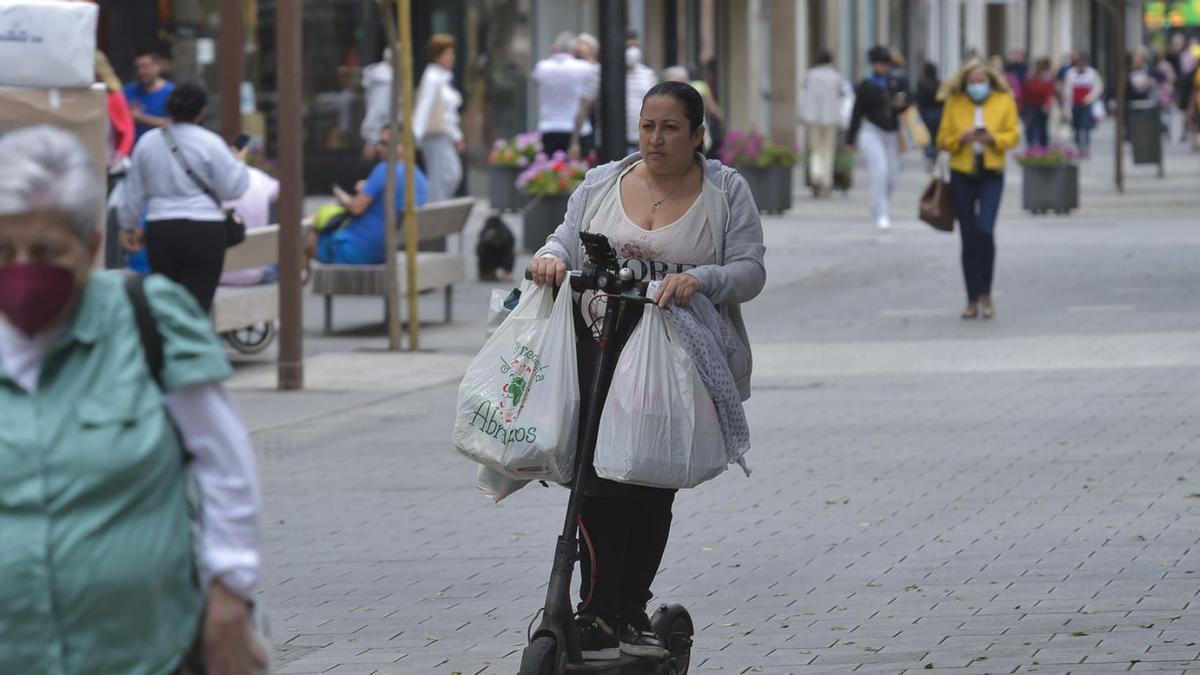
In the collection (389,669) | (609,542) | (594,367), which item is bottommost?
(389,669)

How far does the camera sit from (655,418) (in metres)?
5.33

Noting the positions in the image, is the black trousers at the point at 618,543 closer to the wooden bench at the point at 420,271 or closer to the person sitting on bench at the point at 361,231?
the wooden bench at the point at 420,271

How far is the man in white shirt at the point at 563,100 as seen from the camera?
22734 mm

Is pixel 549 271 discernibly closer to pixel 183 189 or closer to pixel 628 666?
pixel 628 666

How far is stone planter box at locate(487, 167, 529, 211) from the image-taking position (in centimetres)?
2291

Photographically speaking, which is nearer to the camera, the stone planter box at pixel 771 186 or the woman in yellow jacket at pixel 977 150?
the woman in yellow jacket at pixel 977 150

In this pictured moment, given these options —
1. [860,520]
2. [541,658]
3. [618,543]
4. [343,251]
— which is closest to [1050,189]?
[343,251]

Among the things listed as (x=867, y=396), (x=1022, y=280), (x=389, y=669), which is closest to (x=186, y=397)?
(x=389, y=669)

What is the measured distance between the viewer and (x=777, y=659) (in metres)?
6.12

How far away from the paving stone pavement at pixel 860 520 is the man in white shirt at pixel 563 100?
26.8ft

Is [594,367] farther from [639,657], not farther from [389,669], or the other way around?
[389,669]

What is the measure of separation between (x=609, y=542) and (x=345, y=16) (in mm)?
23850

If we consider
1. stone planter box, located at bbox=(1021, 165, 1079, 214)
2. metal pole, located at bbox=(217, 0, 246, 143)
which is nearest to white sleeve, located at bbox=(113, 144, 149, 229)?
metal pole, located at bbox=(217, 0, 246, 143)


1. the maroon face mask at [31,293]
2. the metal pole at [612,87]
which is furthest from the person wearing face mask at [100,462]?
the metal pole at [612,87]
